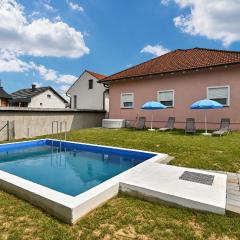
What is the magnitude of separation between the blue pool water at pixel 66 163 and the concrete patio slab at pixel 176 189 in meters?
1.52

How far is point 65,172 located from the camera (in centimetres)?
724

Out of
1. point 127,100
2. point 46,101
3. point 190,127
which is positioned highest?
point 46,101

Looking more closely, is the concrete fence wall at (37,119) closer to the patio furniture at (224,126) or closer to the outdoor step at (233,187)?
the patio furniture at (224,126)

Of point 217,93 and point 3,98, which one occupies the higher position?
point 3,98

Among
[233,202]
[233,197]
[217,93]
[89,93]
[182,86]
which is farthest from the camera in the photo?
[89,93]

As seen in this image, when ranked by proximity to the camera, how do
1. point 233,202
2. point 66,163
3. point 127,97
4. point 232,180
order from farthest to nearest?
point 127,97 → point 66,163 → point 232,180 → point 233,202

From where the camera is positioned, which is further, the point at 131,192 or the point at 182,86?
the point at 182,86

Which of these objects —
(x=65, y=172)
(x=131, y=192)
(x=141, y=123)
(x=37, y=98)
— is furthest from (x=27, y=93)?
(x=131, y=192)

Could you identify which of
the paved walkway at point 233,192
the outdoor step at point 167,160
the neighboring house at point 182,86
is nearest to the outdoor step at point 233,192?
the paved walkway at point 233,192

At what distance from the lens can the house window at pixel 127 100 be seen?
1844cm

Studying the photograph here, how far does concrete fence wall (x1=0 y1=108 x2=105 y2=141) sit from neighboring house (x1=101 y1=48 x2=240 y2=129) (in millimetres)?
3290

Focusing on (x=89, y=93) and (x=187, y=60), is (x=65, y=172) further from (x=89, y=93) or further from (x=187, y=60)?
(x=89, y=93)

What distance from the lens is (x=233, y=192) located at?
4.32m

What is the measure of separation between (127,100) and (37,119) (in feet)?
25.6
